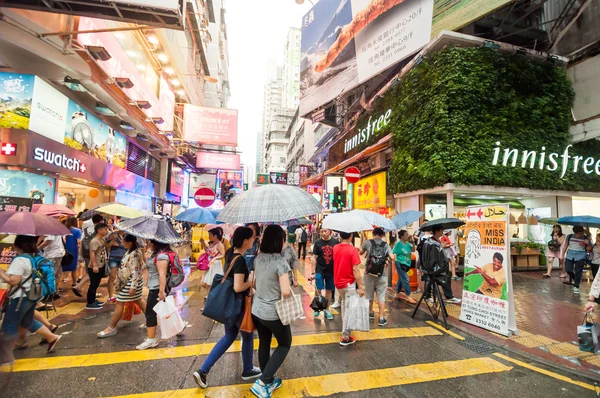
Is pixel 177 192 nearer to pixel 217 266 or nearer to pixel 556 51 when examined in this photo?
pixel 217 266

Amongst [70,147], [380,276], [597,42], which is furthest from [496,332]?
[597,42]

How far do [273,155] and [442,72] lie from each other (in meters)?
73.9

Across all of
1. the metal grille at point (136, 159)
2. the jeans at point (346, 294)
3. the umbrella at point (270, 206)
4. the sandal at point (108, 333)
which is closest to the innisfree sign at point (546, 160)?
the jeans at point (346, 294)

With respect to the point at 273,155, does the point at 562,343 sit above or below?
below

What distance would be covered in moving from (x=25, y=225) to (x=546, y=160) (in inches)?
592

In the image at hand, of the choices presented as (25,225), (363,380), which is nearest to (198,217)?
(25,225)

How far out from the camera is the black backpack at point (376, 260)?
534 centimetres

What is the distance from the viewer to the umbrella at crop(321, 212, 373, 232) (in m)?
4.50

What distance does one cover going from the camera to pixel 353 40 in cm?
1812

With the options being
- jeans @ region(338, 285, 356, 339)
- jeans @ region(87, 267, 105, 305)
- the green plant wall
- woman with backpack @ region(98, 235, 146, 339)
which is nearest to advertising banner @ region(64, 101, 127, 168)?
jeans @ region(87, 267, 105, 305)

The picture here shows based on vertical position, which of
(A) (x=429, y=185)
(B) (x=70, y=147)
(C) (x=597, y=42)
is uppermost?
(C) (x=597, y=42)

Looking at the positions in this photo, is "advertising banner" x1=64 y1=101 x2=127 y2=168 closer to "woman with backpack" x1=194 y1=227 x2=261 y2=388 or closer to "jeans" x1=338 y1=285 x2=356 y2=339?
"woman with backpack" x1=194 y1=227 x2=261 y2=388

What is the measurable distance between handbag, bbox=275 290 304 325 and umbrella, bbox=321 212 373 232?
5.57 feet

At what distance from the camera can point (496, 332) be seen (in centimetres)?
508
